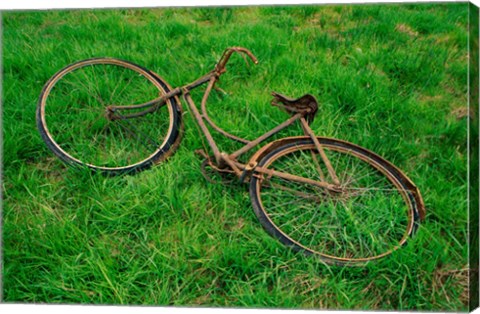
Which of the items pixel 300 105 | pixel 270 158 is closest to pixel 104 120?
pixel 270 158

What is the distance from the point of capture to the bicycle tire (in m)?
2.37

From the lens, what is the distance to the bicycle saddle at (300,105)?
7.33 feet

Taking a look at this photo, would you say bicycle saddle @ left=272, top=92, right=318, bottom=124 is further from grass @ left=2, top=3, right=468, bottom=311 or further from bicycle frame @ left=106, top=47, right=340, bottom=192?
grass @ left=2, top=3, right=468, bottom=311

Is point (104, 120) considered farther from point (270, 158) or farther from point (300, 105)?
point (300, 105)

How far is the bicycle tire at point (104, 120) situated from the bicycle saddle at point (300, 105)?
0.61 m

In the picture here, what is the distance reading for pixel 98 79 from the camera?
2607 mm

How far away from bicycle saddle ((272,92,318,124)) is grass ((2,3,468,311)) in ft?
0.80

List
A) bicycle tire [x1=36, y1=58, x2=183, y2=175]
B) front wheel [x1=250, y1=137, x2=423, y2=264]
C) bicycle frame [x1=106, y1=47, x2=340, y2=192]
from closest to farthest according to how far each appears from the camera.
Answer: front wheel [x1=250, y1=137, x2=423, y2=264]
bicycle frame [x1=106, y1=47, x2=340, y2=192]
bicycle tire [x1=36, y1=58, x2=183, y2=175]

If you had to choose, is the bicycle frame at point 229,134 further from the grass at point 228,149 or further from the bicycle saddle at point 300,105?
the grass at point 228,149

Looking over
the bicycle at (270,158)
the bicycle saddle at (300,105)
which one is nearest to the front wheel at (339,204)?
the bicycle at (270,158)

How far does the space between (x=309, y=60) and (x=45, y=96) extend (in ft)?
5.57

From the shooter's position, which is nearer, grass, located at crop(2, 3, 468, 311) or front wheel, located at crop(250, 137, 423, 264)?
grass, located at crop(2, 3, 468, 311)

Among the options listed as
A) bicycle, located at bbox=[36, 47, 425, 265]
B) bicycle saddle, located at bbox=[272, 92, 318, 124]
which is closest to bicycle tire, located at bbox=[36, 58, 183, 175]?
bicycle, located at bbox=[36, 47, 425, 265]

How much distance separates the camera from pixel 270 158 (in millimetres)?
2141
